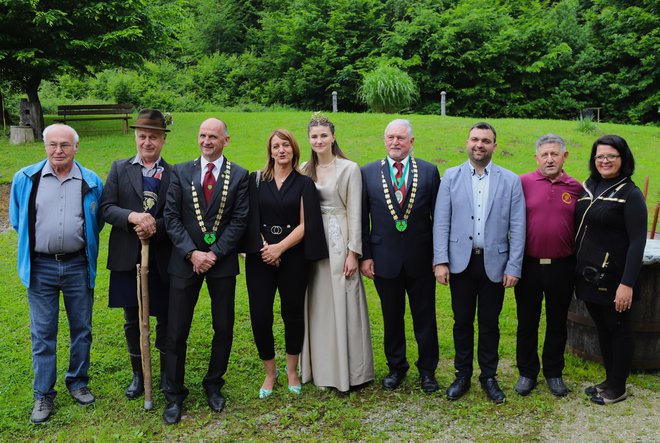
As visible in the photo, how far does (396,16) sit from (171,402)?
27.7m

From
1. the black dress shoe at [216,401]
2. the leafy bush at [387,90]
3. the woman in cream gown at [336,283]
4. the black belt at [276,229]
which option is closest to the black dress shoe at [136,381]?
the black dress shoe at [216,401]

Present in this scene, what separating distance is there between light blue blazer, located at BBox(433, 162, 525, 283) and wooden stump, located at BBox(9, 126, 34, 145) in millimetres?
13546

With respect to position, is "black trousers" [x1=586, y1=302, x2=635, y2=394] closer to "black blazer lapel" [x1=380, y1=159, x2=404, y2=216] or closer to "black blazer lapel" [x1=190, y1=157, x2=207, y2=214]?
"black blazer lapel" [x1=380, y1=159, x2=404, y2=216]

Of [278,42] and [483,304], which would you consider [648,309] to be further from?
[278,42]

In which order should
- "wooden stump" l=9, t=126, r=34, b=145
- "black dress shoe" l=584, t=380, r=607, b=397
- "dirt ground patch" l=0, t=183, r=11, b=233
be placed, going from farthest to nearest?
"wooden stump" l=9, t=126, r=34, b=145 → "dirt ground patch" l=0, t=183, r=11, b=233 → "black dress shoe" l=584, t=380, r=607, b=397

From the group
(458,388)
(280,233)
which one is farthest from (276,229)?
(458,388)

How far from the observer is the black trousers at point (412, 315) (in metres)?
4.71

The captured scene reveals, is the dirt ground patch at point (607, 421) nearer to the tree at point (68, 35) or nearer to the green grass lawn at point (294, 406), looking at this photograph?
the green grass lawn at point (294, 406)

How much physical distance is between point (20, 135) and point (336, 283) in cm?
1309

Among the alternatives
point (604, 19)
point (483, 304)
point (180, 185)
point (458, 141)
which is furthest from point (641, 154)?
point (604, 19)

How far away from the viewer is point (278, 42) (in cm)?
3102

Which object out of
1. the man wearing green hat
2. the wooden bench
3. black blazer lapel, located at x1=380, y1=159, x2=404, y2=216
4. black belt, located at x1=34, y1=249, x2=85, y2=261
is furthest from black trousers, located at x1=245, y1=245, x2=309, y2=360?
the wooden bench

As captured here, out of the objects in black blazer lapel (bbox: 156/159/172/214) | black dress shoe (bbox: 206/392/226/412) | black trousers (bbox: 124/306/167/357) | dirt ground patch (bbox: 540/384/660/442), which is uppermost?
black blazer lapel (bbox: 156/159/172/214)

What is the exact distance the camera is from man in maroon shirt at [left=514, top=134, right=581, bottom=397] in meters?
4.41
